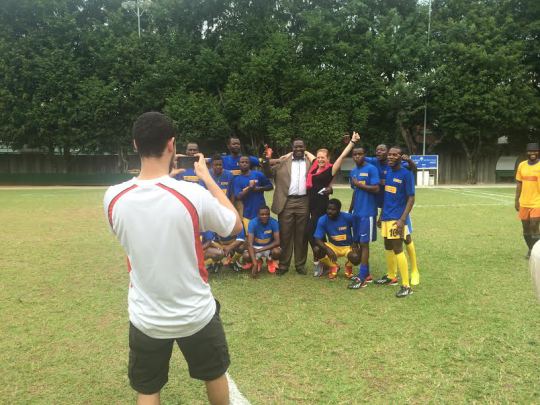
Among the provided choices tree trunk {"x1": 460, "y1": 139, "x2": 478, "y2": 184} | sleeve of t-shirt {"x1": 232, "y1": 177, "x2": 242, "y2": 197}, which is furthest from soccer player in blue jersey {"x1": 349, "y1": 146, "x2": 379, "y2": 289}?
tree trunk {"x1": 460, "y1": 139, "x2": 478, "y2": 184}

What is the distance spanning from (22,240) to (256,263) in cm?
634

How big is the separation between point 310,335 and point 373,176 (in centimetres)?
287

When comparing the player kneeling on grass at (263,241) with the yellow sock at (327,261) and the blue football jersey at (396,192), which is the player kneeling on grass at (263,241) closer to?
the yellow sock at (327,261)

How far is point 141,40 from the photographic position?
30.7m

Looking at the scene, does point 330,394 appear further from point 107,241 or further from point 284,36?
point 284,36

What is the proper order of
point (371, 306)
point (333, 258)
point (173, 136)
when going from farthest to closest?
point (333, 258), point (371, 306), point (173, 136)

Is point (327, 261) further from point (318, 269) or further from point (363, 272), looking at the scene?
point (363, 272)

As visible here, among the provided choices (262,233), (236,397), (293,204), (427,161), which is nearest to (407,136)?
(427,161)

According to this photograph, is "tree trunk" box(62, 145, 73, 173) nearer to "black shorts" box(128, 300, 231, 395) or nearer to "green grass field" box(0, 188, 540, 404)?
"green grass field" box(0, 188, 540, 404)

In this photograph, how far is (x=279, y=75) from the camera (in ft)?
95.5

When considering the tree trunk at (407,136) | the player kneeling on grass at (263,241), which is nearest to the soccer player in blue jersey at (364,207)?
the player kneeling on grass at (263,241)

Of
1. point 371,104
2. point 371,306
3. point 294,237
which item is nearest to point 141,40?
point 371,104

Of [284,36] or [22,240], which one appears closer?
[22,240]

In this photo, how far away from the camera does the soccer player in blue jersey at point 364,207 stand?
6902 mm
